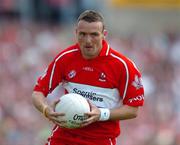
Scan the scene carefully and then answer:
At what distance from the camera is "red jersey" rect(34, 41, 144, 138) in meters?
12.1

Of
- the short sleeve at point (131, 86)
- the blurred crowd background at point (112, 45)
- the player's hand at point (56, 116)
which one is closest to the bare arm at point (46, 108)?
the player's hand at point (56, 116)

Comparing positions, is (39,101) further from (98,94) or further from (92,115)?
(92,115)

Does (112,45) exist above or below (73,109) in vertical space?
below

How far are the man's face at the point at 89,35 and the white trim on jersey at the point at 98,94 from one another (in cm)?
43

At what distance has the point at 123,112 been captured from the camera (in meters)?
12.1

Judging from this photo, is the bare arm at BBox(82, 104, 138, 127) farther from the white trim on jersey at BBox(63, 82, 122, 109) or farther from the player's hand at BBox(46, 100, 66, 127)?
the player's hand at BBox(46, 100, 66, 127)

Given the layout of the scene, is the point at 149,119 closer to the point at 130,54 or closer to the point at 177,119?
the point at 177,119

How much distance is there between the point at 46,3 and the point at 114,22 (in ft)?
10.9

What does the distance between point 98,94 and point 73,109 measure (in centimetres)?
51

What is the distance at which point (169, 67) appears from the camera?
91.7 ft

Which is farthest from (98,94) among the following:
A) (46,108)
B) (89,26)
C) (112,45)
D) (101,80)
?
(112,45)

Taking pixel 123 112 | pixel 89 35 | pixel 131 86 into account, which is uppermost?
pixel 89 35

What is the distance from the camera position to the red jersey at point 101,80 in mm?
12086

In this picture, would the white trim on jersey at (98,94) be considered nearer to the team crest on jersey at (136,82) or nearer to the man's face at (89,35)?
the team crest on jersey at (136,82)
